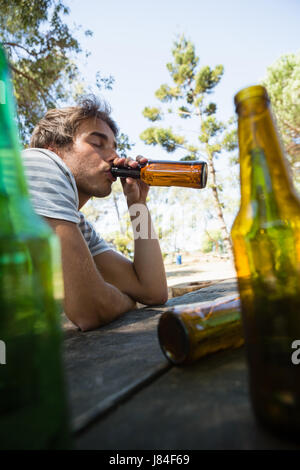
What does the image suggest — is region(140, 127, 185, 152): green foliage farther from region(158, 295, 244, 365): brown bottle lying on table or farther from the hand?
region(158, 295, 244, 365): brown bottle lying on table

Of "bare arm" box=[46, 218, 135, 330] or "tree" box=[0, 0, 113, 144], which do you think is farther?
"tree" box=[0, 0, 113, 144]

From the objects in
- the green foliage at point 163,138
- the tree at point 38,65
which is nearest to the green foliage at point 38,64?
the tree at point 38,65

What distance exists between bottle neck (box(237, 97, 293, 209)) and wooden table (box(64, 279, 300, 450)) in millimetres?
253

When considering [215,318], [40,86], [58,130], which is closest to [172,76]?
[40,86]

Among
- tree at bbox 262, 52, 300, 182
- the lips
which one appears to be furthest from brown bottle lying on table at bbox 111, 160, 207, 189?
tree at bbox 262, 52, 300, 182

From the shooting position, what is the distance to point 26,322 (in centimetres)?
26

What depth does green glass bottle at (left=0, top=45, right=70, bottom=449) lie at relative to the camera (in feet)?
0.79

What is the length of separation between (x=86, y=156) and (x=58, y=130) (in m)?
0.27

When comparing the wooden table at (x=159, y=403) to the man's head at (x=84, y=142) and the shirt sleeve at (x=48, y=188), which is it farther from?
the man's head at (x=84, y=142)

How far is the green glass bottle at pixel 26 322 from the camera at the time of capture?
0.79 feet

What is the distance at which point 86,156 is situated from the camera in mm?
1529

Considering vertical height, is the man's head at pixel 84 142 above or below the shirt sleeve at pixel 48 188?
above

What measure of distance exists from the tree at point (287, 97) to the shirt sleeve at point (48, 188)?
7.34 m
